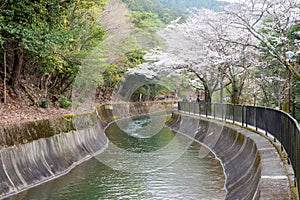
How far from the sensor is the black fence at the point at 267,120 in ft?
20.6

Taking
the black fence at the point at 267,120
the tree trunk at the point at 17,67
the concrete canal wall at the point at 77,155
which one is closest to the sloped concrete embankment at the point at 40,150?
the concrete canal wall at the point at 77,155

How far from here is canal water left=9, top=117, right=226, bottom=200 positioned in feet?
36.4

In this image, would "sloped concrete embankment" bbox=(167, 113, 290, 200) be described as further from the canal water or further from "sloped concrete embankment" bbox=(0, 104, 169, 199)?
"sloped concrete embankment" bbox=(0, 104, 169, 199)

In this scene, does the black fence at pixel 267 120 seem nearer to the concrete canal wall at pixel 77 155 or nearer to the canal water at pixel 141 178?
the concrete canal wall at pixel 77 155

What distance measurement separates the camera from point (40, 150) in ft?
43.2

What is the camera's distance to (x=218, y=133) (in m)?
19.3

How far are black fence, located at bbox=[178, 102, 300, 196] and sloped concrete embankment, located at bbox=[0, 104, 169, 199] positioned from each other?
7.20m

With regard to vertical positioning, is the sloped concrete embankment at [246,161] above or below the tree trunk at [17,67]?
below

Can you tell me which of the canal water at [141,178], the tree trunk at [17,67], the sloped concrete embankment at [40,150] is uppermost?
the tree trunk at [17,67]

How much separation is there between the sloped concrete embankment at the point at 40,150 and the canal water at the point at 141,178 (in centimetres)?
42

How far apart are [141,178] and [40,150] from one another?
145 inches

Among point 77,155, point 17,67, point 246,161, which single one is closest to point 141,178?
point 246,161

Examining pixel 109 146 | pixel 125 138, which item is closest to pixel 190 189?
pixel 109 146

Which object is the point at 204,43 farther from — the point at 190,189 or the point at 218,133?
the point at 190,189
